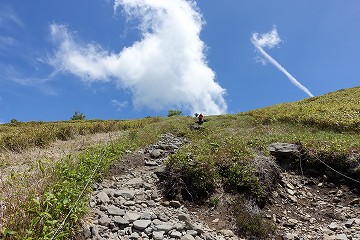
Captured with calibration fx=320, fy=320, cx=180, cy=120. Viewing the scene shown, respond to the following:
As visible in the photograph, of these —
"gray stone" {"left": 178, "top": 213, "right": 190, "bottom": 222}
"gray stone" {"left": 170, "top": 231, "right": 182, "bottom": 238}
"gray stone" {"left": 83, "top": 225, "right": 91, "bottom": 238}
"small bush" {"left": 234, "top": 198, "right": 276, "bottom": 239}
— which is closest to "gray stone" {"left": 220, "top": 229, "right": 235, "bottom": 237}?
"small bush" {"left": 234, "top": 198, "right": 276, "bottom": 239}

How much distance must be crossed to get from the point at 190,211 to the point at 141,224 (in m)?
1.96

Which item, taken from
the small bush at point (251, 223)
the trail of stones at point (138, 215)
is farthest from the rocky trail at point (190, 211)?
the small bush at point (251, 223)

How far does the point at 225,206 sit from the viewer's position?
909 centimetres

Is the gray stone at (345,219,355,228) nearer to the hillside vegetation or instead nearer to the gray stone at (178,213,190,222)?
the hillside vegetation

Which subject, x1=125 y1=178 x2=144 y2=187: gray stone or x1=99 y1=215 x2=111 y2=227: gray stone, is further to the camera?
x1=125 y1=178 x2=144 y2=187: gray stone

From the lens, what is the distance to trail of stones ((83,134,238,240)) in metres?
6.93

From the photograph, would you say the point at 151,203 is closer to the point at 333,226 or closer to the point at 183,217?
the point at 183,217

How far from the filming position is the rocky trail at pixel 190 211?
23.6ft

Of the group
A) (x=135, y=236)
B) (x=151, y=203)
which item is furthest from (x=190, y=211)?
(x=135, y=236)

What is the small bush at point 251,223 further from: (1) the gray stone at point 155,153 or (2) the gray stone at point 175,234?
(1) the gray stone at point 155,153

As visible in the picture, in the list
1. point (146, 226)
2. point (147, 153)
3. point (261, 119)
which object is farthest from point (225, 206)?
point (261, 119)

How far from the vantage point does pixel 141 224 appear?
7262mm

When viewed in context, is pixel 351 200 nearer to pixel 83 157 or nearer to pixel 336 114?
pixel 83 157

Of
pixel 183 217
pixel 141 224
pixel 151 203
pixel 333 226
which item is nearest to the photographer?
pixel 141 224
